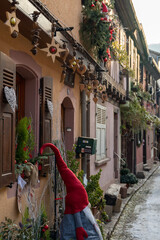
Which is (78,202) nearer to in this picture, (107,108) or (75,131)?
(75,131)

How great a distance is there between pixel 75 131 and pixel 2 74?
3.44 m

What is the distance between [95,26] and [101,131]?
11.0ft

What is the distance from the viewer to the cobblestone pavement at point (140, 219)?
6.55m

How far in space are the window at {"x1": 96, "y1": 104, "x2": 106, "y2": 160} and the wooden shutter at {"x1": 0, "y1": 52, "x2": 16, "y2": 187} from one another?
17.5ft

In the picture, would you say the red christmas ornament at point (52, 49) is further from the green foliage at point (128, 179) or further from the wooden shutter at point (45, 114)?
the green foliage at point (128, 179)

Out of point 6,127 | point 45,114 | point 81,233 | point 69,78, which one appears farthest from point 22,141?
point 69,78

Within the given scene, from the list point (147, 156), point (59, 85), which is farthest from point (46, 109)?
point (147, 156)

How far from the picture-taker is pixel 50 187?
198 inches

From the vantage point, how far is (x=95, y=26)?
6953 millimetres

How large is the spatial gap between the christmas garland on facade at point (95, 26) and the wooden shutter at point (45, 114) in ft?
7.73

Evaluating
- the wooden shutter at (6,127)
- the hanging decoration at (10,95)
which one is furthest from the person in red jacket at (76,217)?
the hanging decoration at (10,95)

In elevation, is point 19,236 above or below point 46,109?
below

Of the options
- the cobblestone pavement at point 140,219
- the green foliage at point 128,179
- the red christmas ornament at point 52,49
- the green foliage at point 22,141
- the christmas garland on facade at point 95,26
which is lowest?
the cobblestone pavement at point 140,219

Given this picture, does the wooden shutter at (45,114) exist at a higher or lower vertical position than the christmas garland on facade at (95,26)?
lower
